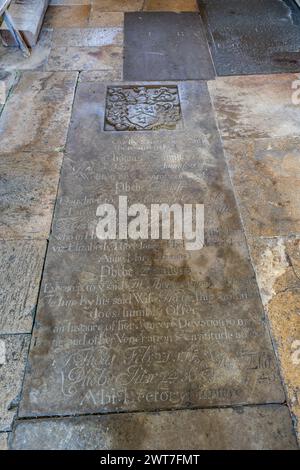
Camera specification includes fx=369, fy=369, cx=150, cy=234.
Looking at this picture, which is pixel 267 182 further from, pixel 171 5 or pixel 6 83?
pixel 171 5

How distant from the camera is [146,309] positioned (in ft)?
8.84

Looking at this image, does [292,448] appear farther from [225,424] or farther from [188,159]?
[188,159]

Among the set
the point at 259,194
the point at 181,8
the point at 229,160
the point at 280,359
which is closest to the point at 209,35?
the point at 181,8

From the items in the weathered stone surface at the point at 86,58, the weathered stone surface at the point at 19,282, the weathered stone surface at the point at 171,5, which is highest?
the weathered stone surface at the point at 171,5

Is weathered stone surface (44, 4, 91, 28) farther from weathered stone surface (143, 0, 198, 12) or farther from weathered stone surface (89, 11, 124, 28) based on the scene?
weathered stone surface (143, 0, 198, 12)

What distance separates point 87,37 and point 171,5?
68.3 inches

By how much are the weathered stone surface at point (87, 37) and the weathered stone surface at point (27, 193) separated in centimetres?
252

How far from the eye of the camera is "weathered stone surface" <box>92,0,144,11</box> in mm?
6244

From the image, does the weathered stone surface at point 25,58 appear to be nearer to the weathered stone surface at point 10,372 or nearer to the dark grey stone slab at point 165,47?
the dark grey stone slab at point 165,47

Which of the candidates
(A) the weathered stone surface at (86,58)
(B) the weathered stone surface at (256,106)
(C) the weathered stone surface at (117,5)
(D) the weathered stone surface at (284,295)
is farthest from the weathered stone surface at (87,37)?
(D) the weathered stone surface at (284,295)

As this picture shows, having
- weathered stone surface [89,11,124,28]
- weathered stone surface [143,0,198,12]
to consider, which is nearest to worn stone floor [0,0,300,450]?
weathered stone surface [89,11,124,28]

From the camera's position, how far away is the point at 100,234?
315 centimetres

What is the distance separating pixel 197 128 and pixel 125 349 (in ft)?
8.64

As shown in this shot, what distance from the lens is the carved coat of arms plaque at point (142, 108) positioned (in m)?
4.19
